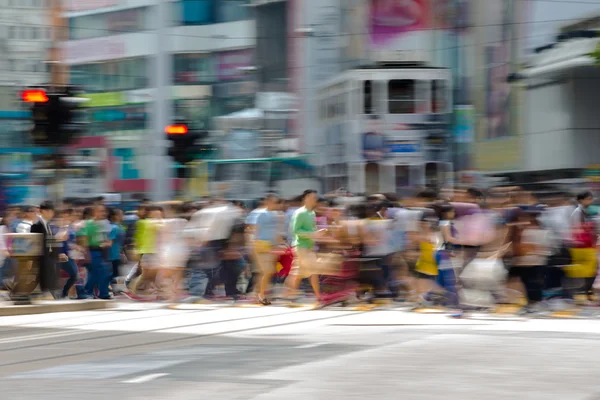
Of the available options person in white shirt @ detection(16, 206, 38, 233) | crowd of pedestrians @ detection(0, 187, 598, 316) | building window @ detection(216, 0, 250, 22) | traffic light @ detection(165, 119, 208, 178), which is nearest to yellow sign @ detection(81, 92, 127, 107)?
building window @ detection(216, 0, 250, 22)

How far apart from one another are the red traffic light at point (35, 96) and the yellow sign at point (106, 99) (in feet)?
148

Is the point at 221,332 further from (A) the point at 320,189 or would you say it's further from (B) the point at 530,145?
(A) the point at 320,189

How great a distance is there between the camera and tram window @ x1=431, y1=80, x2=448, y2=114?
4312 centimetres

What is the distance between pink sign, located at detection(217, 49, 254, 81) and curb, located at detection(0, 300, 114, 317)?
40163mm

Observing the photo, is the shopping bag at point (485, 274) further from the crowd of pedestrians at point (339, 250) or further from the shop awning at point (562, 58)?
the shop awning at point (562, 58)

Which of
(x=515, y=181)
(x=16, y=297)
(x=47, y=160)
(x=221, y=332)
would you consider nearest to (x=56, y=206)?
(x=47, y=160)

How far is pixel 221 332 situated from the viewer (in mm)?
12758

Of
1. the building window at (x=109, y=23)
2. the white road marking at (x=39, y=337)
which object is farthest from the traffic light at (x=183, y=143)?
the building window at (x=109, y=23)

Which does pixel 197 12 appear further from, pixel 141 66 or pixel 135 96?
pixel 135 96

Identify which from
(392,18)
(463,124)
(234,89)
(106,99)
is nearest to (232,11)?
(234,89)

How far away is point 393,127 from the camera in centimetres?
4281

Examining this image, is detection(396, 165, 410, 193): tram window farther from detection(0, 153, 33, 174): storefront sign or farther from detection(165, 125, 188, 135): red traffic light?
detection(165, 125, 188, 135): red traffic light

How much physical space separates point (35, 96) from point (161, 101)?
24.8 ft

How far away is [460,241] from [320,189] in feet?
99.1
